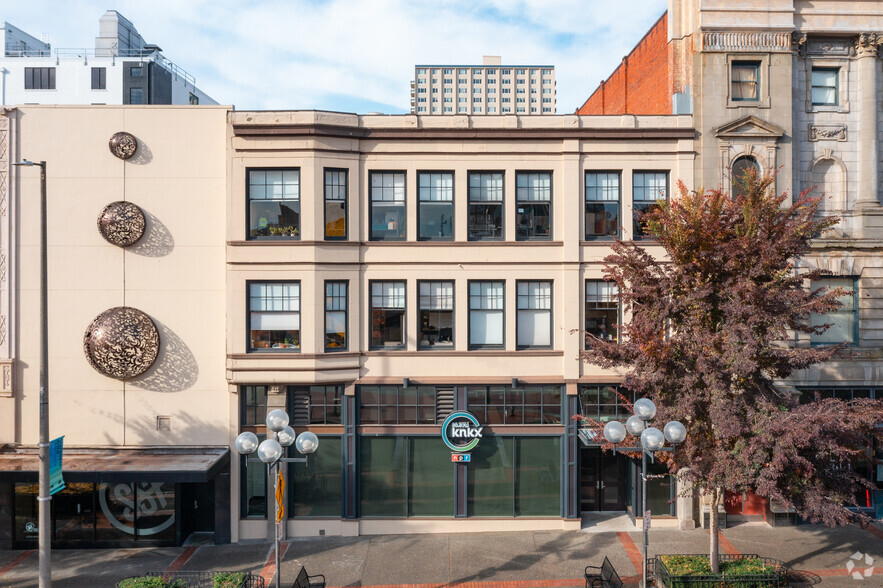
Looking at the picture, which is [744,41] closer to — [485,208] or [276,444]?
[485,208]

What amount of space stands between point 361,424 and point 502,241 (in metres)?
6.97

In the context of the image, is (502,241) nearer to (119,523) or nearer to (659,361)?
(659,361)

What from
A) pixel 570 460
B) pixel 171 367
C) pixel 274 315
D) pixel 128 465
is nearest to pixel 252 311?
pixel 274 315

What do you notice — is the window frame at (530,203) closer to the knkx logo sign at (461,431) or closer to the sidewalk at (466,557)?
the knkx logo sign at (461,431)

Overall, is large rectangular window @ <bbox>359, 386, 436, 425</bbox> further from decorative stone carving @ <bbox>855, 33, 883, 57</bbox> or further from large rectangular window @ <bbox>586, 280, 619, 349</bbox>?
decorative stone carving @ <bbox>855, 33, 883, 57</bbox>

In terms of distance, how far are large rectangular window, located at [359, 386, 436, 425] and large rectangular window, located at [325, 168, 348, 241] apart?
185 inches

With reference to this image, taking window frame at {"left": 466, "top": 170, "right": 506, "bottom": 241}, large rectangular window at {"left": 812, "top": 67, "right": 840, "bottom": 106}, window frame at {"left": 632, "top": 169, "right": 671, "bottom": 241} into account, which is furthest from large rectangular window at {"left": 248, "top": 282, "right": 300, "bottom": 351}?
large rectangular window at {"left": 812, "top": 67, "right": 840, "bottom": 106}

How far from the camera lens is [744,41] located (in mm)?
19969

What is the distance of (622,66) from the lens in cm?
2748

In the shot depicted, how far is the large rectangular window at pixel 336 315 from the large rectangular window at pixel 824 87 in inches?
629

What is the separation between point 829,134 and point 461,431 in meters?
14.7

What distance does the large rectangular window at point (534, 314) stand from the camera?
64.6 feet

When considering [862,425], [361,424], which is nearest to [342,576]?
[361,424]

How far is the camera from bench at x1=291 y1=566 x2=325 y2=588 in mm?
Result: 14119
